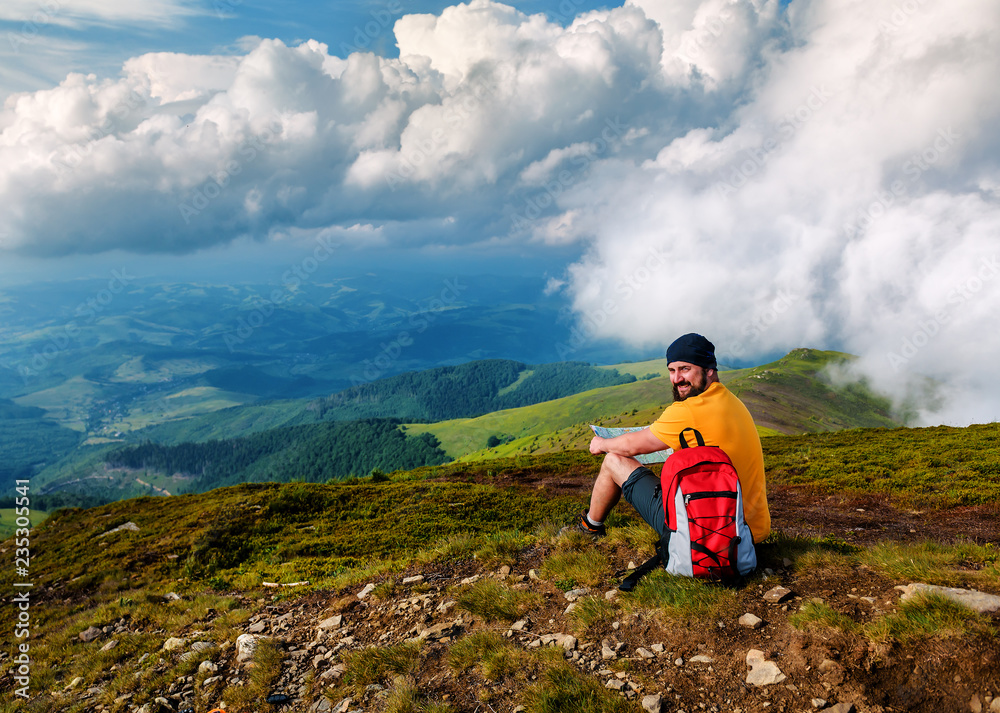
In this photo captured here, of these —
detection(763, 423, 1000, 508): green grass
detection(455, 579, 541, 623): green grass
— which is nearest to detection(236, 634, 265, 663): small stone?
detection(455, 579, 541, 623): green grass

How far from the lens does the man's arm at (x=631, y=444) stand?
7.75m

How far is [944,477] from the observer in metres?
18.2

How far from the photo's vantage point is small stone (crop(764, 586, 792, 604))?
6688 mm

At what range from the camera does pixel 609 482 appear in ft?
29.6

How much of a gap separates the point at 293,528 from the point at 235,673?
1141 centimetres

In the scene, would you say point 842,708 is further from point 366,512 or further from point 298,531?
point 366,512

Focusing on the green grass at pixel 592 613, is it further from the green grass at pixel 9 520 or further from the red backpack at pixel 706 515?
the green grass at pixel 9 520

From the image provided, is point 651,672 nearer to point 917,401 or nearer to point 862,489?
point 862,489

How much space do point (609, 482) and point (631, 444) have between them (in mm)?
1332

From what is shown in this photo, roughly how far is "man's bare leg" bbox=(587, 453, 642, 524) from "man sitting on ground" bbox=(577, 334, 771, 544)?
3 centimetres

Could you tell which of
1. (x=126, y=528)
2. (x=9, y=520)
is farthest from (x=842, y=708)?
(x=9, y=520)

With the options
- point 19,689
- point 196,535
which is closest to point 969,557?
point 19,689

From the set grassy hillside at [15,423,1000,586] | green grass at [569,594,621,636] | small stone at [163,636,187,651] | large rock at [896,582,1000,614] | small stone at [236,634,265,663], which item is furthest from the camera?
grassy hillside at [15,423,1000,586]

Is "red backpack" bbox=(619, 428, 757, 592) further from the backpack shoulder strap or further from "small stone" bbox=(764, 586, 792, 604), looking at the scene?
"small stone" bbox=(764, 586, 792, 604)
